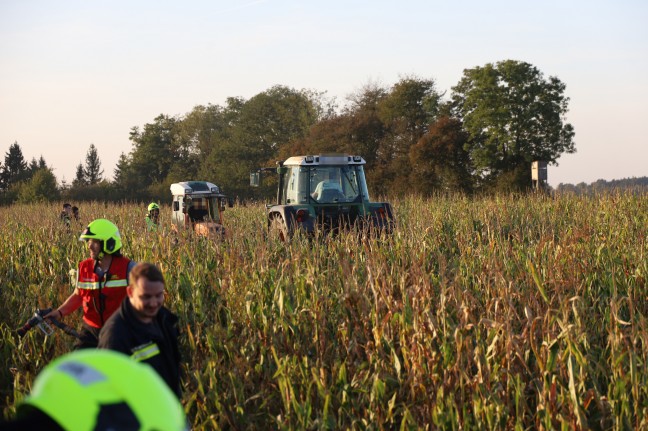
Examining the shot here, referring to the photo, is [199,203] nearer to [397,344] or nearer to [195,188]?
[195,188]

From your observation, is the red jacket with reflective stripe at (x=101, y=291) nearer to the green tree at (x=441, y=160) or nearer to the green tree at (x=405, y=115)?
the green tree at (x=441, y=160)

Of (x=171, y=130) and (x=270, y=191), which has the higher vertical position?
(x=171, y=130)

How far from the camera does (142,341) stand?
10.2ft

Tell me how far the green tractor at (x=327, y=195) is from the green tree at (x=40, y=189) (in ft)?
102

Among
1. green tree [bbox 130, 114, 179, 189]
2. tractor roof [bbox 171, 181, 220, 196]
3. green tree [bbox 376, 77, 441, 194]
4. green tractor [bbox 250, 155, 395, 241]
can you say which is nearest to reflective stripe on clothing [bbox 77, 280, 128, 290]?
green tractor [bbox 250, 155, 395, 241]

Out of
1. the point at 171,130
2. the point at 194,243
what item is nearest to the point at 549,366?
the point at 194,243

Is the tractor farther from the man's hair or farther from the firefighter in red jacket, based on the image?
the man's hair

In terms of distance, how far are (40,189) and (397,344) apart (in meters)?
38.5

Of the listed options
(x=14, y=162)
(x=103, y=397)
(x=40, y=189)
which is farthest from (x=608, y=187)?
(x=14, y=162)

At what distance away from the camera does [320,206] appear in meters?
11.0

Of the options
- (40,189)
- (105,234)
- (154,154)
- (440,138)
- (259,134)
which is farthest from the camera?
(154,154)

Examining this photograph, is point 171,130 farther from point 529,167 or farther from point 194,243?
point 194,243

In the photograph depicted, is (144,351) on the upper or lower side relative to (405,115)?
lower

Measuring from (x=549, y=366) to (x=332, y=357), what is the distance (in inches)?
58.5
